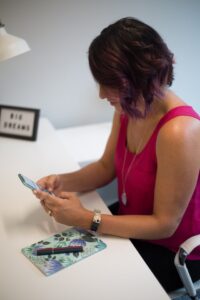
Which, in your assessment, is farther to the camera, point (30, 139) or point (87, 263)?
point (30, 139)

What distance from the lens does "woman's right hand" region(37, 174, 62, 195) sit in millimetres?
1140

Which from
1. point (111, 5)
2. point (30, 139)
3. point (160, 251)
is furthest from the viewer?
point (111, 5)

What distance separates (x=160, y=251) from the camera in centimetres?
109

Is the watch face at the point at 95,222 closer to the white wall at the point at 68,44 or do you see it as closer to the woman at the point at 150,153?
the woman at the point at 150,153

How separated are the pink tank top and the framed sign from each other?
58 centimetres

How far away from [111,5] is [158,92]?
946 mm

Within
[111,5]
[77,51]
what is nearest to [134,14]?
[111,5]

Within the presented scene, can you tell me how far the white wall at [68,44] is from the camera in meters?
1.61

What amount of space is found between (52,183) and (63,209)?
0.20m

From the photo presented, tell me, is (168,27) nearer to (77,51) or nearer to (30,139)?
(77,51)

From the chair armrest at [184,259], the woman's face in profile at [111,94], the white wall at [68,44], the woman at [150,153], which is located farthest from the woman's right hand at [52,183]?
the white wall at [68,44]

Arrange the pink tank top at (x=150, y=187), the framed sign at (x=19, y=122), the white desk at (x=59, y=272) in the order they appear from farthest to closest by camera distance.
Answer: the framed sign at (x=19, y=122) → the pink tank top at (x=150, y=187) → the white desk at (x=59, y=272)

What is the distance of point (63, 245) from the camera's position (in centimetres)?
91

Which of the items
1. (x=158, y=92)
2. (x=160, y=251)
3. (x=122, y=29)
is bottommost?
(x=160, y=251)
